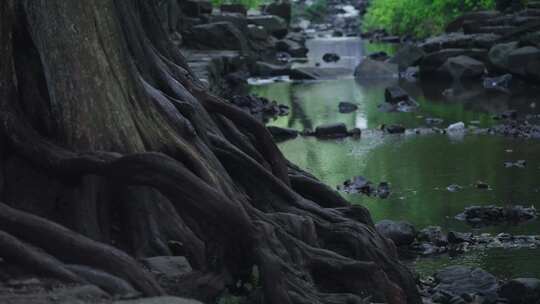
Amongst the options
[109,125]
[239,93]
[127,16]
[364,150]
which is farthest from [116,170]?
[239,93]

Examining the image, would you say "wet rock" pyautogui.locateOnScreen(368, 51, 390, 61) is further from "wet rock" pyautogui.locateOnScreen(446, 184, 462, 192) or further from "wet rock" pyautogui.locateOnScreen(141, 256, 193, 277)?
"wet rock" pyautogui.locateOnScreen(141, 256, 193, 277)

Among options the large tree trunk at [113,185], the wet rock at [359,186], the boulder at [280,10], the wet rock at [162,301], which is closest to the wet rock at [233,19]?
the boulder at [280,10]

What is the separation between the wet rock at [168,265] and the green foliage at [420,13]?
101 feet

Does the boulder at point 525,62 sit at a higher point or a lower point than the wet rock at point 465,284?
lower

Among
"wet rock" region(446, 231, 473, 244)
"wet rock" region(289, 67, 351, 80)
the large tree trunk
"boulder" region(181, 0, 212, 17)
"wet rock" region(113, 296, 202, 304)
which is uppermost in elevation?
the large tree trunk

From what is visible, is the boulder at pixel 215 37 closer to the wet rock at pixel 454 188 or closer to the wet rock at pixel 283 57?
the wet rock at pixel 283 57

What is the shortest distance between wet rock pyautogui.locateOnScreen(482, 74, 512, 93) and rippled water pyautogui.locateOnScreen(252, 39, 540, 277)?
603mm

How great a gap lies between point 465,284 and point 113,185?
3.20 metres

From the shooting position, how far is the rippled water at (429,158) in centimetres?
1143

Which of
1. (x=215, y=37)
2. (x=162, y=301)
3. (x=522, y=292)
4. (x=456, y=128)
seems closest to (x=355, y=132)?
(x=456, y=128)

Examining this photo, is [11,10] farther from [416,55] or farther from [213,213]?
[416,55]

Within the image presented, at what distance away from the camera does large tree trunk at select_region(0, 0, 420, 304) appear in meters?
6.74

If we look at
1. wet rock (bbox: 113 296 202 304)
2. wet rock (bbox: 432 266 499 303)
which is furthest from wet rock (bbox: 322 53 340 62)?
wet rock (bbox: 113 296 202 304)

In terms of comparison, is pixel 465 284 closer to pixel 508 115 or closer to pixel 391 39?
pixel 508 115
